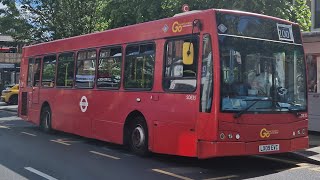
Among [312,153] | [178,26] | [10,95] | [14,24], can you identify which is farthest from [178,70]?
[10,95]

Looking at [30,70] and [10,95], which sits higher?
[30,70]

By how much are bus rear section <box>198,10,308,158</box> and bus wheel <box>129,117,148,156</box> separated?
204cm

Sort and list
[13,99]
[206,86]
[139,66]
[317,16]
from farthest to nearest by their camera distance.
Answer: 1. [13,99]
2. [317,16]
3. [139,66]
4. [206,86]

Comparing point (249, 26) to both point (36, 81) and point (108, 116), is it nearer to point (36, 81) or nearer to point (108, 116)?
point (108, 116)

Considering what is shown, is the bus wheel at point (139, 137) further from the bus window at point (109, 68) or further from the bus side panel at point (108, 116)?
the bus window at point (109, 68)

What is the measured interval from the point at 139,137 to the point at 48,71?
19.5 ft

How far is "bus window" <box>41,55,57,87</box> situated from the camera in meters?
15.1

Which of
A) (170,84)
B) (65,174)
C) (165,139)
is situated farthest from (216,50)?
(65,174)

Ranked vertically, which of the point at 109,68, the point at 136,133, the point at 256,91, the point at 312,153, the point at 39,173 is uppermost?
the point at 109,68

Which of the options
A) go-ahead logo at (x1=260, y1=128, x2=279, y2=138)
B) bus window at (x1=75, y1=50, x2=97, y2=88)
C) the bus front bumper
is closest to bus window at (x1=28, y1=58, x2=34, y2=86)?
bus window at (x1=75, y1=50, x2=97, y2=88)

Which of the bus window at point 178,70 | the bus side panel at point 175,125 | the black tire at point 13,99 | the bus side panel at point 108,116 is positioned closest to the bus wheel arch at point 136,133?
the bus side panel at point 108,116

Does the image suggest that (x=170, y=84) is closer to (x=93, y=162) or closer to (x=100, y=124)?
(x=93, y=162)

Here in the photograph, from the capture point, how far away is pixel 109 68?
1185 cm

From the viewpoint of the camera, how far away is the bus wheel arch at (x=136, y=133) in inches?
412
